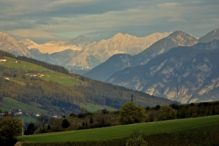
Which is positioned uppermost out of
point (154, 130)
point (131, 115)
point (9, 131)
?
point (131, 115)

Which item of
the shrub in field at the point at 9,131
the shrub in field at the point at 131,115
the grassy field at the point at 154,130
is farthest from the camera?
the shrub in field at the point at 131,115

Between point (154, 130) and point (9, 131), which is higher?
point (9, 131)

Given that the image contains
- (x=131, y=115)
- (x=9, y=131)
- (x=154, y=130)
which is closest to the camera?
(x=154, y=130)

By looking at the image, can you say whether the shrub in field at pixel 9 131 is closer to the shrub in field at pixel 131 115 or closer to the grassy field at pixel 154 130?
the grassy field at pixel 154 130

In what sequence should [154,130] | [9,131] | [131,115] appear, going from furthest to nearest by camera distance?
[131,115] → [9,131] → [154,130]

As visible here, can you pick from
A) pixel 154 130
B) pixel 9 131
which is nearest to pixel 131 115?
pixel 9 131

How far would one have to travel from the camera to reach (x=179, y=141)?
280 feet

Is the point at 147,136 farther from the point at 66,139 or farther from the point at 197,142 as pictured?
the point at 66,139

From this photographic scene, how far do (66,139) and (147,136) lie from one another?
21.8 meters

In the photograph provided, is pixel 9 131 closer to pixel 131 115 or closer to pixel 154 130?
pixel 154 130

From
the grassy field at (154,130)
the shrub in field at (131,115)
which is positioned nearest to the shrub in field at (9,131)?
the grassy field at (154,130)

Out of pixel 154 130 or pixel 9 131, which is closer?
pixel 154 130

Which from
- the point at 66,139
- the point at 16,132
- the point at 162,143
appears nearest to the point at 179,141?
the point at 162,143

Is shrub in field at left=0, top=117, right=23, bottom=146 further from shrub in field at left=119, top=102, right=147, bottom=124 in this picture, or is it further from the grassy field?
shrub in field at left=119, top=102, right=147, bottom=124
